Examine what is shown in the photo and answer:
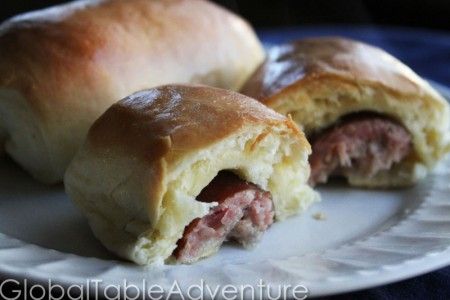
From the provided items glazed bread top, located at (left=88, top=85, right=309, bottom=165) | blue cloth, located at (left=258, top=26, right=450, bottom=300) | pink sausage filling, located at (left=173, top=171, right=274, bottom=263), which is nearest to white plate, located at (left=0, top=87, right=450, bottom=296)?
pink sausage filling, located at (left=173, top=171, right=274, bottom=263)

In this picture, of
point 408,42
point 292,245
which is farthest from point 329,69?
point 408,42

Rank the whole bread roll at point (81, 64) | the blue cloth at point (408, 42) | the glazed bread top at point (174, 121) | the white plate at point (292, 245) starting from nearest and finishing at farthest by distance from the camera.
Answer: the white plate at point (292, 245) → the glazed bread top at point (174, 121) → the whole bread roll at point (81, 64) → the blue cloth at point (408, 42)

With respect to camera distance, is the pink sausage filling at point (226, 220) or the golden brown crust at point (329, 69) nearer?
the pink sausage filling at point (226, 220)

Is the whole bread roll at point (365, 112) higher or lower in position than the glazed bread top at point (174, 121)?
lower

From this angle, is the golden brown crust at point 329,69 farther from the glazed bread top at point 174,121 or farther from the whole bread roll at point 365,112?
the glazed bread top at point 174,121

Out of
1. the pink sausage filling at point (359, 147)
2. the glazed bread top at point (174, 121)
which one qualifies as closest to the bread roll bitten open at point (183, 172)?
the glazed bread top at point (174, 121)

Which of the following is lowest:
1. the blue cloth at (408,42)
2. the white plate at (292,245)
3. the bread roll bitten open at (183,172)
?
the blue cloth at (408,42)

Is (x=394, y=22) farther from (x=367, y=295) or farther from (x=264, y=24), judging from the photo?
(x=367, y=295)

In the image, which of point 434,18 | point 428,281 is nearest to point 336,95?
point 428,281
